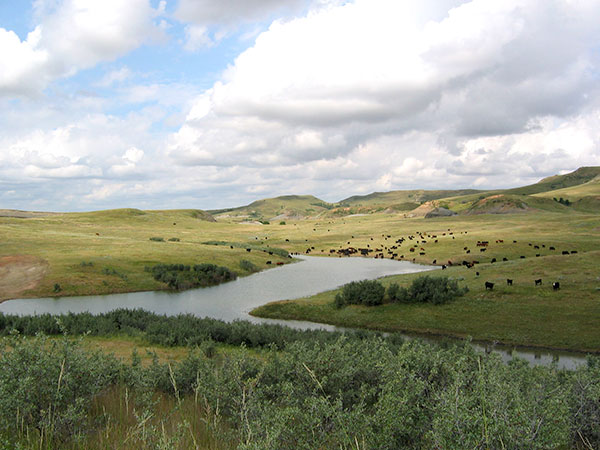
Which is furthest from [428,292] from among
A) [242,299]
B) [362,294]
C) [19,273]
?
[19,273]

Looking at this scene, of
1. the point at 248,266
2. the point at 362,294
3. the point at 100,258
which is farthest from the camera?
the point at 248,266

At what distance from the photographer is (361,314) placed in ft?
111

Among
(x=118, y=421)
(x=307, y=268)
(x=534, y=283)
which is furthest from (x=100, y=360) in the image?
(x=307, y=268)

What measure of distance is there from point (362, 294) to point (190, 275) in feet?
92.2

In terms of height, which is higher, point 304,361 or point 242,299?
point 304,361

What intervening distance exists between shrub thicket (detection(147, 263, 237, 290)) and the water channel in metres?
2.35

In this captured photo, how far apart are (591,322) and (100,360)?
30928 mm

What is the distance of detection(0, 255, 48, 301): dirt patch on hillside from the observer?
43778mm

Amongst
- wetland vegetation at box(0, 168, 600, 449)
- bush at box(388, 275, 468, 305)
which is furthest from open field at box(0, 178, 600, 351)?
bush at box(388, 275, 468, 305)

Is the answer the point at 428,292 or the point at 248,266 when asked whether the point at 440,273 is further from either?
the point at 248,266

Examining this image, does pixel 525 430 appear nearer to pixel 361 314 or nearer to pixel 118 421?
pixel 118 421

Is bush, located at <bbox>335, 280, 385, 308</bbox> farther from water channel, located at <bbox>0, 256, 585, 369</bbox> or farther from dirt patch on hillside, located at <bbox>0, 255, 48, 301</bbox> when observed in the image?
dirt patch on hillside, located at <bbox>0, 255, 48, 301</bbox>

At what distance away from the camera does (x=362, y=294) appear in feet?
118

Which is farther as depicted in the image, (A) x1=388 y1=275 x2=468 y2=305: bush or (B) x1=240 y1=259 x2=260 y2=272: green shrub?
(B) x1=240 y1=259 x2=260 y2=272: green shrub
